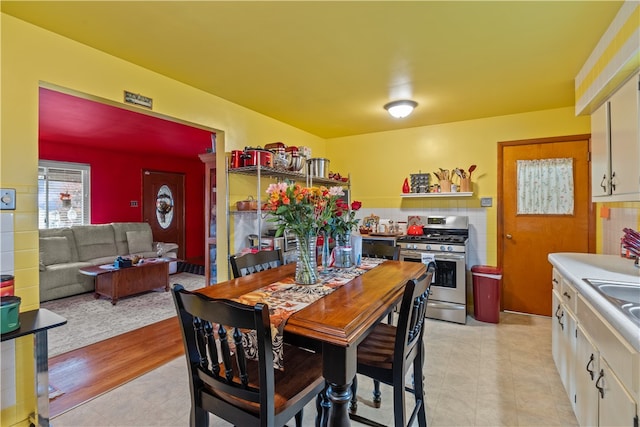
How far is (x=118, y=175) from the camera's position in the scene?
19.9 feet

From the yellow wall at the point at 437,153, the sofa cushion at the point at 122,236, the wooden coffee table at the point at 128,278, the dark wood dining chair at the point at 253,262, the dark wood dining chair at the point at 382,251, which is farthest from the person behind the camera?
the sofa cushion at the point at 122,236

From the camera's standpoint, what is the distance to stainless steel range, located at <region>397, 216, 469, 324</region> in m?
3.42

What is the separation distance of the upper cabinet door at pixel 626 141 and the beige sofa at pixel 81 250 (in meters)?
5.84

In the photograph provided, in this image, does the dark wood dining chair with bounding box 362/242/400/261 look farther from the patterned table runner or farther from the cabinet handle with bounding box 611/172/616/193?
the cabinet handle with bounding box 611/172/616/193

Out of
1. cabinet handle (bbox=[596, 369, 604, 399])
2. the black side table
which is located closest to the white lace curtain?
cabinet handle (bbox=[596, 369, 604, 399])

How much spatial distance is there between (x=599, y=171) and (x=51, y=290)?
6.00 meters

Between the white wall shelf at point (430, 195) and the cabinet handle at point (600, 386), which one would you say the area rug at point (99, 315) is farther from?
the cabinet handle at point (600, 386)

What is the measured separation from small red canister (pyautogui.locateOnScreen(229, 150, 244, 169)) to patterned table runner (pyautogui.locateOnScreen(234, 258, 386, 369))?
152 cm

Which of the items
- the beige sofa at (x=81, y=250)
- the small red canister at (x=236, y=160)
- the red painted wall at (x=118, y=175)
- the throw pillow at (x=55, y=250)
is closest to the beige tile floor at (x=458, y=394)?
the small red canister at (x=236, y=160)

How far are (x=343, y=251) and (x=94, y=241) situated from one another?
4890 mm

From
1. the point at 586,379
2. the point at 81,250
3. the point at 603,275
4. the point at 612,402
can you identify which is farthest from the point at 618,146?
the point at 81,250

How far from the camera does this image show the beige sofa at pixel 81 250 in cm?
424

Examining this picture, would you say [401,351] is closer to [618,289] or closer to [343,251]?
[343,251]

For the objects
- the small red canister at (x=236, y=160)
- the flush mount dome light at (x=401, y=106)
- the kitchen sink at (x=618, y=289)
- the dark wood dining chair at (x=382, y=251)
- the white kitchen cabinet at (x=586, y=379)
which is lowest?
the white kitchen cabinet at (x=586, y=379)
